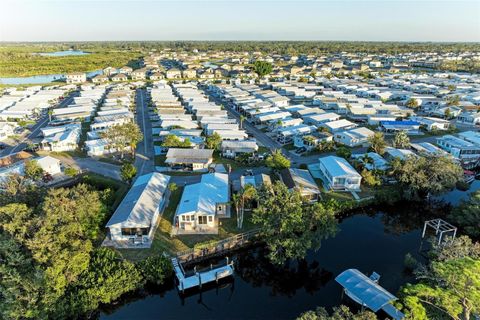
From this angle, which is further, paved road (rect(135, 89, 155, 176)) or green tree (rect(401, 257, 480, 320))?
paved road (rect(135, 89, 155, 176))

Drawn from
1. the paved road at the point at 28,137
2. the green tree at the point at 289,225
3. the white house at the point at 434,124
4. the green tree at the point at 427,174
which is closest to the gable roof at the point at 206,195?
the green tree at the point at 289,225

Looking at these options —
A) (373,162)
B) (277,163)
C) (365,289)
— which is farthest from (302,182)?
(365,289)

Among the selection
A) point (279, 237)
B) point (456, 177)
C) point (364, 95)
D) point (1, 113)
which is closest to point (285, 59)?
point (364, 95)

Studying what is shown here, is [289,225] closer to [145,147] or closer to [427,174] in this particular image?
[427,174]

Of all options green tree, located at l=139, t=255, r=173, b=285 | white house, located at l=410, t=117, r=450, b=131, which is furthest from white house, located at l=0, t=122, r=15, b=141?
white house, located at l=410, t=117, r=450, b=131

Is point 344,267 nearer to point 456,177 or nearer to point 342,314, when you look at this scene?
point 342,314

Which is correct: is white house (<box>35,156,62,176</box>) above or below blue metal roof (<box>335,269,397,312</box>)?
above

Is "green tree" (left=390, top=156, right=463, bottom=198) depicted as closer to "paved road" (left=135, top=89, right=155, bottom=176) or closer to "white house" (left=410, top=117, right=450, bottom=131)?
"white house" (left=410, top=117, right=450, bottom=131)

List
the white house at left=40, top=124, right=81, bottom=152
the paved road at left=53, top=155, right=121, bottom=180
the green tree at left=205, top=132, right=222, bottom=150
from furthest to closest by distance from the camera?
the white house at left=40, top=124, right=81, bottom=152, the green tree at left=205, top=132, right=222, bottom=150, the paved road at left=53, top=155, right=121, bottom=180
